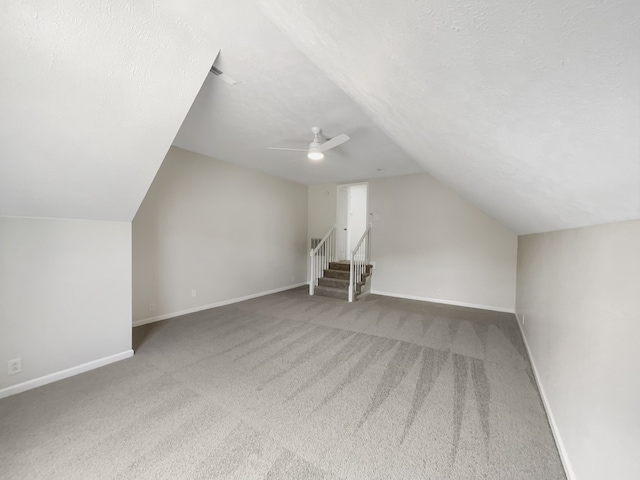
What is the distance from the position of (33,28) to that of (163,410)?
256 cm

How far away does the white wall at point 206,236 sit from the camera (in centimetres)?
383

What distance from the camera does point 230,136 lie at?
11.8 feet

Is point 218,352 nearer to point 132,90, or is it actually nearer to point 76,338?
Result: point 76,338

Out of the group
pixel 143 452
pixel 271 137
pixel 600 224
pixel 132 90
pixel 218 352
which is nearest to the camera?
pixel 600 224

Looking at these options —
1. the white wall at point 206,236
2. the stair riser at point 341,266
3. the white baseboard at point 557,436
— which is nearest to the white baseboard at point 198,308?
the white wall at point 206,236

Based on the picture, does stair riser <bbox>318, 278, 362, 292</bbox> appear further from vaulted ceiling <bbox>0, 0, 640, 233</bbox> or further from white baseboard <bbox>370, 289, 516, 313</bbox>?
vaulted ceiling <bbox>0, 0, 640, 233</bbox>

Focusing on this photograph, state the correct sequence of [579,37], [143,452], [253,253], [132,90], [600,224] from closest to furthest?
[579,37], [600,224], [143,452], [132,90], [253,253]

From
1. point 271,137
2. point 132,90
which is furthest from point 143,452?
point 271,137

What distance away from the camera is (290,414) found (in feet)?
6.28

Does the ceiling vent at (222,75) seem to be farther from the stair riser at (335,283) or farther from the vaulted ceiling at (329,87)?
the stair riser at (335,283)

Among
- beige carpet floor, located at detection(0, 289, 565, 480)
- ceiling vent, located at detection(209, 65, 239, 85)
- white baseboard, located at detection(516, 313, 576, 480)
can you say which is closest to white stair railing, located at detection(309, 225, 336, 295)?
beige carpet floor, located at detection(0, 289, 565, 480)

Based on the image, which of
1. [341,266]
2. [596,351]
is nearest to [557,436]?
[596,351]

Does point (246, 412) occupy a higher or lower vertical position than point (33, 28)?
lower

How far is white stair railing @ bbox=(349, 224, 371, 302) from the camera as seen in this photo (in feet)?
17.3
